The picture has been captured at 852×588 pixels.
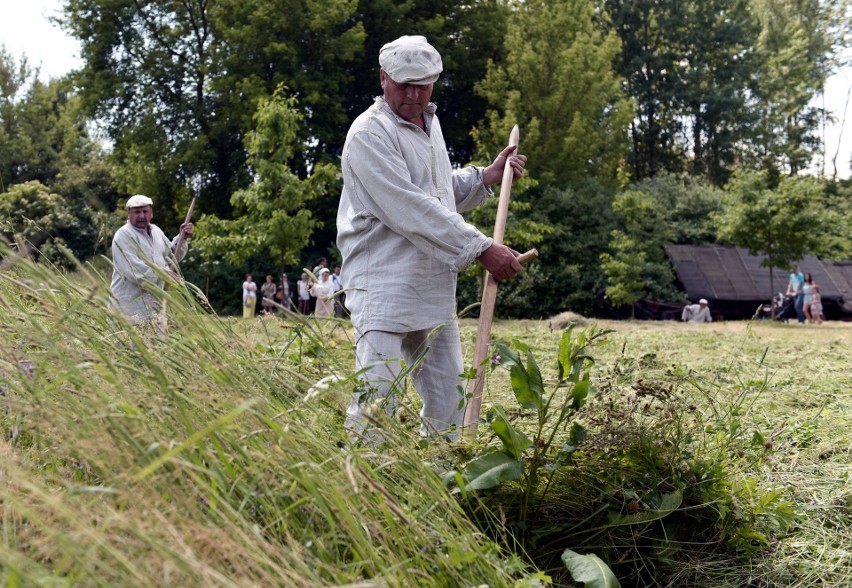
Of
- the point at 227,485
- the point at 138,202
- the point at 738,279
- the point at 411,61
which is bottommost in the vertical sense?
the point at 738,279

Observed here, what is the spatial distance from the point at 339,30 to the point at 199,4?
5023 millimetres

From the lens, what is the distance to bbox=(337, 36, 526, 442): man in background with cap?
131 inches

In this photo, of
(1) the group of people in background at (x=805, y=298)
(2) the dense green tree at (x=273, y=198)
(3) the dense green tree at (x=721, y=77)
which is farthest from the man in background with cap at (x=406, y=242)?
(3) the dense green tree at (x=721, y=77)

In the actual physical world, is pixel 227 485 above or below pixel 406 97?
below

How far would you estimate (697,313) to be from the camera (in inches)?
969

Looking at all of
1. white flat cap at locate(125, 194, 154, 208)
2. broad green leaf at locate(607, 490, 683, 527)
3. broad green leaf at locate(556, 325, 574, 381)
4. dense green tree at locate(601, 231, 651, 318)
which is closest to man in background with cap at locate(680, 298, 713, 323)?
dense green tree at locate(601, 231, 651, 318)

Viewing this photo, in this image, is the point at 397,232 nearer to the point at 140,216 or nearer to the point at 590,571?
the point at 590,571

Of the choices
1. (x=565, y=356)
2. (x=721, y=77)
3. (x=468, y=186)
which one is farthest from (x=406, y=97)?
(x=721, y=77)

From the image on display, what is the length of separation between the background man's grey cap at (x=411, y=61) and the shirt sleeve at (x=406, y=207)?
244 millimetres

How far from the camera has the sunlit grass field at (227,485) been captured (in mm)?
1524

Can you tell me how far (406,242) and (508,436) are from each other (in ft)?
3.61

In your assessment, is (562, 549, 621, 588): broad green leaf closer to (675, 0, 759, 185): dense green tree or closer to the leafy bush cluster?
the leafy bush cluster

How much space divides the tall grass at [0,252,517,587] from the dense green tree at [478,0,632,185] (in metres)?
27.6

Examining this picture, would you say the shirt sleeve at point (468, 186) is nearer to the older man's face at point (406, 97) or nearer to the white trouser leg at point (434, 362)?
the older man's face at point (406, 97)
